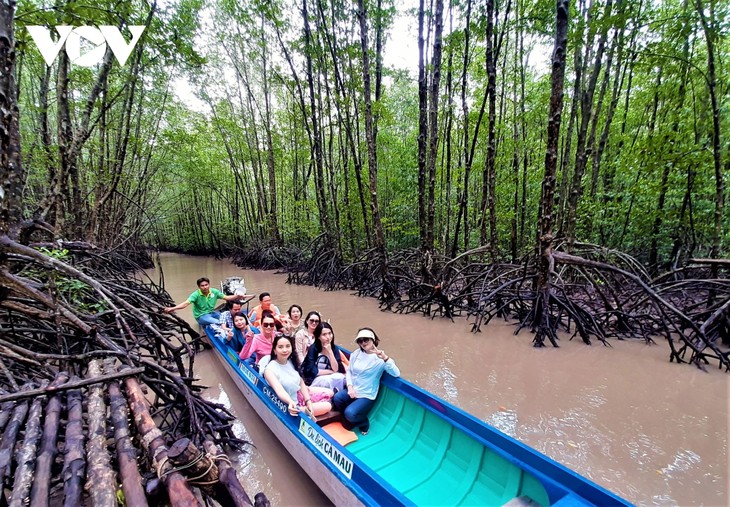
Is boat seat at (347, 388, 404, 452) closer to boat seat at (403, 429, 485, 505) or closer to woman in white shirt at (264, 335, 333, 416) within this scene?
woman in white shirt at (264, 335, 333, 416)

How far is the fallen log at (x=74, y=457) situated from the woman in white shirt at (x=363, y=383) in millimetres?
2151

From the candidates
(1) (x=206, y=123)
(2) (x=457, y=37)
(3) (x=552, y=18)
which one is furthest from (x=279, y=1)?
(1) (x=206, y=123)

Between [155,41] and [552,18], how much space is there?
26.1 feet

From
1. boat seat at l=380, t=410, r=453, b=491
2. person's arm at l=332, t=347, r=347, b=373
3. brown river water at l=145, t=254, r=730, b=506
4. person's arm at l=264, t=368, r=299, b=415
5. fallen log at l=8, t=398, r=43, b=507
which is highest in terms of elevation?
fallen log at l=8, t=398, r=43, b=507

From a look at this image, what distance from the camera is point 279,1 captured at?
958cm

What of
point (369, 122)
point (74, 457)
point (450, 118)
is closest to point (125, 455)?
point (74, 457)

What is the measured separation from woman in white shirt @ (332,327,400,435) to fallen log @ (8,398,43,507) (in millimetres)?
2330

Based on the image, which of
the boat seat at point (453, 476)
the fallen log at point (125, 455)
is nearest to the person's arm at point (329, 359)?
the boat seat at point (453, 476)

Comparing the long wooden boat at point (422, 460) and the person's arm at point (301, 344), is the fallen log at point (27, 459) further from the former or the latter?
the person's arm at point (301, 344)

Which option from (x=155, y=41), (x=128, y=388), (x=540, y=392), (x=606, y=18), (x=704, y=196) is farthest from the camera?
(x=704, y=196)

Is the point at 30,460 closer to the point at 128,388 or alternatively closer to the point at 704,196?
the point at 128,388

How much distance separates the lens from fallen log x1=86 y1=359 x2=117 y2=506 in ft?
4.50

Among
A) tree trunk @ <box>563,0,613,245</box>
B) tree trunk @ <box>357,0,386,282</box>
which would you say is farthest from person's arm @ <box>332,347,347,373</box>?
tree trunk @ <box>563,0,613,245</box>

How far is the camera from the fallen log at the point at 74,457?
4.64 ft
